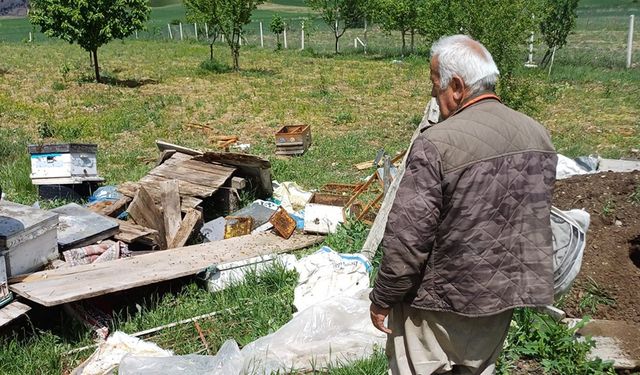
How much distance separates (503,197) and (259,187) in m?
4.98

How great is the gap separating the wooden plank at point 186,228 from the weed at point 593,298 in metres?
3.57

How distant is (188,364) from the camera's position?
141 inches

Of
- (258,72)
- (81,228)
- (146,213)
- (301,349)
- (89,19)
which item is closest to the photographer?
(301,349)

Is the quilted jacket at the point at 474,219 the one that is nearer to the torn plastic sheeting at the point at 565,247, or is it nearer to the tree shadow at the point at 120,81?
the torn plastic sheeting at the point at 565,247

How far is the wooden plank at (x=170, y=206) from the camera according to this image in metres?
6.00

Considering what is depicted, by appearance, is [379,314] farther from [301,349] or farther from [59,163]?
[59,163]

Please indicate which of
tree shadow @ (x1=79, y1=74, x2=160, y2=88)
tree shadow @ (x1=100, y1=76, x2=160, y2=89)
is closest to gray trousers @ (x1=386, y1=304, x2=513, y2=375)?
tree shadow @ (x1=100, y1=76, x2=160, y2=89)

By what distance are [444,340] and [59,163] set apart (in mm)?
5562

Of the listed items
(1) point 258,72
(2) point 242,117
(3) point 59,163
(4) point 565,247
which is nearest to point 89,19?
(1) point 258,72

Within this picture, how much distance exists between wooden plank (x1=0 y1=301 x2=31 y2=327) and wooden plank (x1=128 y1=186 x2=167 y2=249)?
175 cm

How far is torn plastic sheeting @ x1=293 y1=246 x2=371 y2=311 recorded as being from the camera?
14.8 ft

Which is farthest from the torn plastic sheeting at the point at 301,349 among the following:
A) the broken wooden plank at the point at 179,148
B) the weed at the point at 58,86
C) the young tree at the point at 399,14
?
the young tree at the point at 399,14

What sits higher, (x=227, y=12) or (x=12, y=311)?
(x=227, y=12)

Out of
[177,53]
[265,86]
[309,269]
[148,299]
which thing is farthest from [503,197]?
[177,53]
